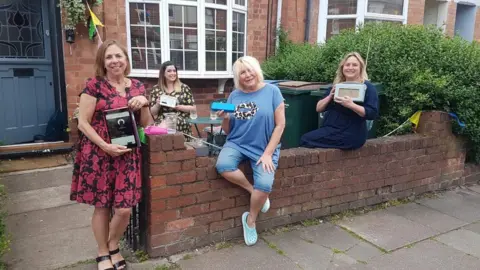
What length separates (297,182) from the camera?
12.0ft

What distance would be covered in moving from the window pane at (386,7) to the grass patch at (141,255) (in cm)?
762

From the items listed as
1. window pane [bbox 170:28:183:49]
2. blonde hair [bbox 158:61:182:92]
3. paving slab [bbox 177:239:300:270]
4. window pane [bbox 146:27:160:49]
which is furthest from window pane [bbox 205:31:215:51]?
paving slab [bbox 177:239:300:270]

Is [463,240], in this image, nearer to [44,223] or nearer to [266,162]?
[266,162]

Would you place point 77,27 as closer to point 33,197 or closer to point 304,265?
point 33,197

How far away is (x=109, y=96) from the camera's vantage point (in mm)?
2682

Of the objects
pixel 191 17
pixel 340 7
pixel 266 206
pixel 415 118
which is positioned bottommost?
pixel 266 206

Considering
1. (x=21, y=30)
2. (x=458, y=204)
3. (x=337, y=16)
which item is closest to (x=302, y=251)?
(x=458, y=204)

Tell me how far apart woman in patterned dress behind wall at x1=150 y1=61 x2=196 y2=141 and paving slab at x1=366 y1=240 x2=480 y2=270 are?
8.30ft

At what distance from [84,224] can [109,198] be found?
3.83 feet

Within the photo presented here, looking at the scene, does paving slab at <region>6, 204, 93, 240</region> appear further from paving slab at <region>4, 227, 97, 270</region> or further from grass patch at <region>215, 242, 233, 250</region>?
grass patch at <region>215, 242, 233, 250</region>

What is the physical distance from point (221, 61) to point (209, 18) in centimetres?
80

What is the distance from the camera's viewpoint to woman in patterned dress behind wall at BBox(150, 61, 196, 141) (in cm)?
441

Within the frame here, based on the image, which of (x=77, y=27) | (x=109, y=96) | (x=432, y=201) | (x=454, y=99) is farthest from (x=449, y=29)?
(x=109, y=96)

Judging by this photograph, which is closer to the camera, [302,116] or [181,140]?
[181,140]
